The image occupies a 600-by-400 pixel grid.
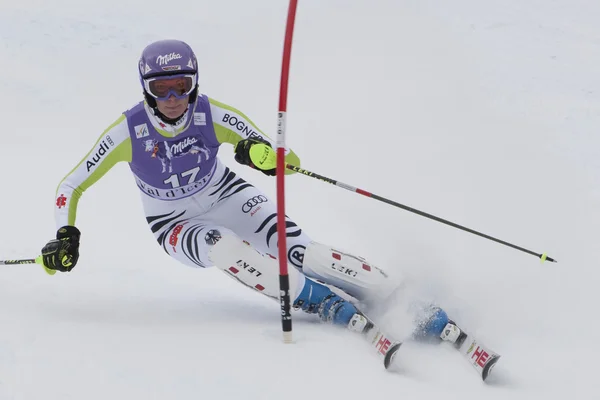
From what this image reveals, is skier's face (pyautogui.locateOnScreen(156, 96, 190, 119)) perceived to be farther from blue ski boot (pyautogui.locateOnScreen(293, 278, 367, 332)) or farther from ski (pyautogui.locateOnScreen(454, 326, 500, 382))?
ski (pyautogui.locateOnScreen(454, 326, 500, 382))

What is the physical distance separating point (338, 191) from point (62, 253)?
416 centimetres

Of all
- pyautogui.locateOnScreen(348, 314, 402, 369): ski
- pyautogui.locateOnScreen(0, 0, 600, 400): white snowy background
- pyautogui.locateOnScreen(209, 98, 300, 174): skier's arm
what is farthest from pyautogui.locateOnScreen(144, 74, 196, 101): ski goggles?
pyautogui.locateOnScreen(348, 314, 402, 369): ski

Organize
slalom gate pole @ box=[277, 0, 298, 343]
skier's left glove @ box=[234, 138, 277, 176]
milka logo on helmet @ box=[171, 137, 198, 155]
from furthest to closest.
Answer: milka logo on helmet @ box=[171, 137, 198, 155] < skier's left glove @ box=[234, 138, 277, 176] < slalom gate pole @ box=[277, 0, 298, 343]

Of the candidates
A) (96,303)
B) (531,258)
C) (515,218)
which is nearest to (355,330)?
(96,303)

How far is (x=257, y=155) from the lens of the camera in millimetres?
3896

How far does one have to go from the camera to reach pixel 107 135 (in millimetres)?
4207

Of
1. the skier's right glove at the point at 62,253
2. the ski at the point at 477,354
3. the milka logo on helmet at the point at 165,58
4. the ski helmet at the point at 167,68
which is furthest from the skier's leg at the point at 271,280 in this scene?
the milka logo on helmet at the point at 165,58

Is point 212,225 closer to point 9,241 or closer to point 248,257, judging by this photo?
point 248,257

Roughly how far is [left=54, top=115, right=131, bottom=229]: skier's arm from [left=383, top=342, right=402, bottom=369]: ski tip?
1.82 m

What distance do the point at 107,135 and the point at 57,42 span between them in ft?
25.4

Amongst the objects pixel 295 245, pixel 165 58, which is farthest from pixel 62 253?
pixel 295 245

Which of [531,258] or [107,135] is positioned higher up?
[107,135]

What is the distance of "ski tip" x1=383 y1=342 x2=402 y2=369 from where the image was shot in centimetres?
347

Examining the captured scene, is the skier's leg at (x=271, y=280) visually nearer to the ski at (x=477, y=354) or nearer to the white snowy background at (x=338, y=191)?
the white snowy background at (x=338, y=191)
